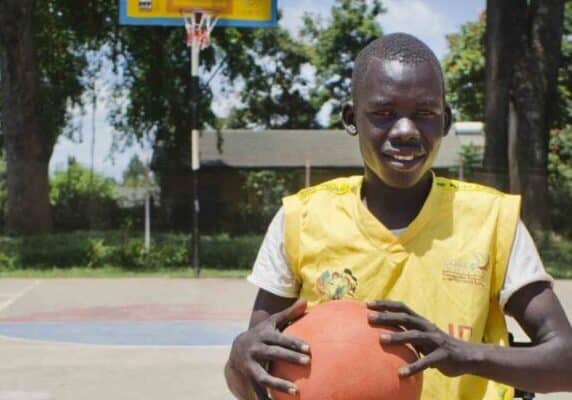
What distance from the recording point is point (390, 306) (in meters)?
1.80

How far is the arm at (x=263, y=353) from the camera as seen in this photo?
1.82 meters

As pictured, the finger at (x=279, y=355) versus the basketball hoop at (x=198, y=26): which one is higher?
the basketball hoop at (x=198, y=26)

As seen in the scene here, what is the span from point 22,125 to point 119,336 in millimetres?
10548

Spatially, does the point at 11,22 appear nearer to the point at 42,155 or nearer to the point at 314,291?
the point at 42,155

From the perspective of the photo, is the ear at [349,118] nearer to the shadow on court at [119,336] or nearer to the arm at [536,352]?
the arm at [536,352]

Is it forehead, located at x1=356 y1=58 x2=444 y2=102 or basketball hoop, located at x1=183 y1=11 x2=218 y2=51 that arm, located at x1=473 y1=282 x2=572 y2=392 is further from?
basketball hoop, located at x1=183 y1=11 x2=218 y2=51

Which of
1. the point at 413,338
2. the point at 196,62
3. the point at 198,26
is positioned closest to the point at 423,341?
the point at 413,338

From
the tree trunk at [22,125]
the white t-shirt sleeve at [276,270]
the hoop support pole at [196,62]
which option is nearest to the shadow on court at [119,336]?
the hoop support pole at [196,62]

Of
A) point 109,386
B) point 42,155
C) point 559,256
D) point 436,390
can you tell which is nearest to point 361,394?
point 436,390

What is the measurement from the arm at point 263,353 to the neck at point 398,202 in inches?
12.4

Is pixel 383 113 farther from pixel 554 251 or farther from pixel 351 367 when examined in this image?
pixel 554 251

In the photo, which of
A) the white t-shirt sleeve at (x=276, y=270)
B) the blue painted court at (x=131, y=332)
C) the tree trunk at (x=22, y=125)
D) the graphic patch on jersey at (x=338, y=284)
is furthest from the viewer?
the tree trunk at (x=22, y=125)

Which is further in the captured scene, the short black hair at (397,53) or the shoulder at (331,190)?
the shoulder at (331,190)

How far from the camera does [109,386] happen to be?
757 centimetres
